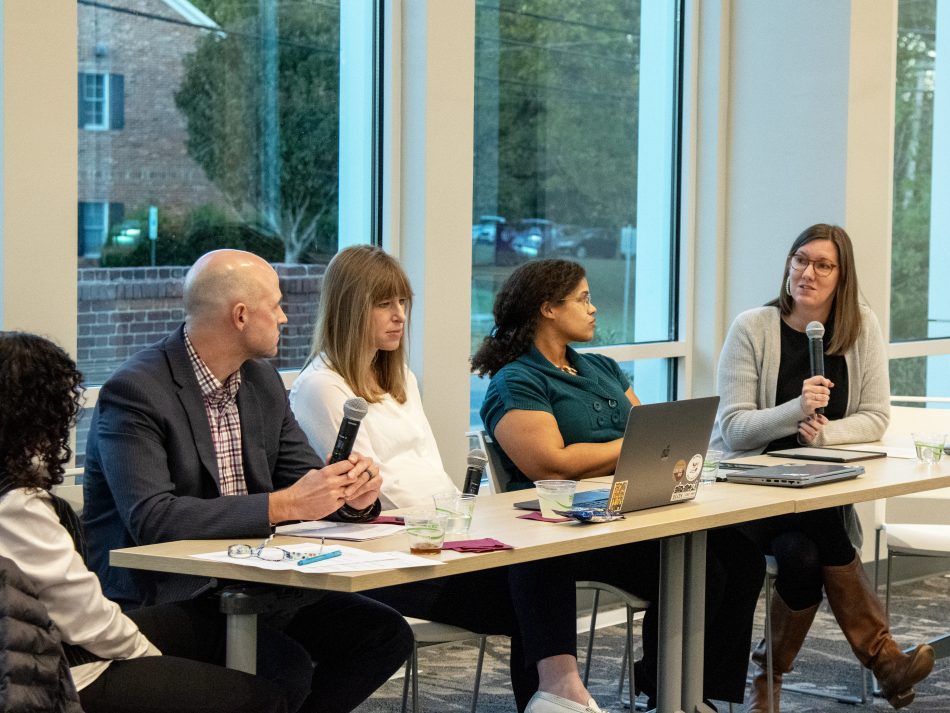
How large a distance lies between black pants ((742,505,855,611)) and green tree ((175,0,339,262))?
6.18ft

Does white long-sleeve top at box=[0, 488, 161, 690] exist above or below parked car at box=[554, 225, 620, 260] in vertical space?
below

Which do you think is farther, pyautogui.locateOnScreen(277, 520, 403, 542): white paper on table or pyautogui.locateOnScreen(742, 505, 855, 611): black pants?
pyautogui.locateOnScreen(742, 505, 855, 611): black pants

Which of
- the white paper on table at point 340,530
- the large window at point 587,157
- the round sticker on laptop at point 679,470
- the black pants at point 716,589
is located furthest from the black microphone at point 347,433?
the large window at point 587,157

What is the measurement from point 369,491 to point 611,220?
10.6ft

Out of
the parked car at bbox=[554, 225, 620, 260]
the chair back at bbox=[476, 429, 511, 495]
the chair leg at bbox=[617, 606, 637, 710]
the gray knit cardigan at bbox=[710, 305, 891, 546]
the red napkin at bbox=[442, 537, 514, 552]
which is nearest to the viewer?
the red napkin at bbox=[442, 537, 514, 552]

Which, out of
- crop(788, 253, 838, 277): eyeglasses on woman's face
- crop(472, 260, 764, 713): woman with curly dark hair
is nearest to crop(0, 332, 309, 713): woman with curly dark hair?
crop(472, 260, 764, 713): woman with curly dark hair

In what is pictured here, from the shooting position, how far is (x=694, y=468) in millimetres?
3156

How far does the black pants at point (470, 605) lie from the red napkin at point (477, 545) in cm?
69

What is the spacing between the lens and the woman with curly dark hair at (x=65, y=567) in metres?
2.20

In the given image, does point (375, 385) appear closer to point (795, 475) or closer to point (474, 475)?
point (474, 475)

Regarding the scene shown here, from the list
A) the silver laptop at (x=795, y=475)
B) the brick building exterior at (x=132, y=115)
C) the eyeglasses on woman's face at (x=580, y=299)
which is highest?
the brick building exterior at (x=132, y=115)

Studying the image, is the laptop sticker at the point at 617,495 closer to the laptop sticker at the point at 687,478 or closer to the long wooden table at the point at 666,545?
the long wooden table at the point at 666,545

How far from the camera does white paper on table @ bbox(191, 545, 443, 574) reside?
235 cm

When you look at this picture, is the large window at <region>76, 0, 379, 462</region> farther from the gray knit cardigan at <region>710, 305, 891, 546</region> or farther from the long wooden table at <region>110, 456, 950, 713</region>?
the long wooden table at <region>110, 456, 950, 713</region>
